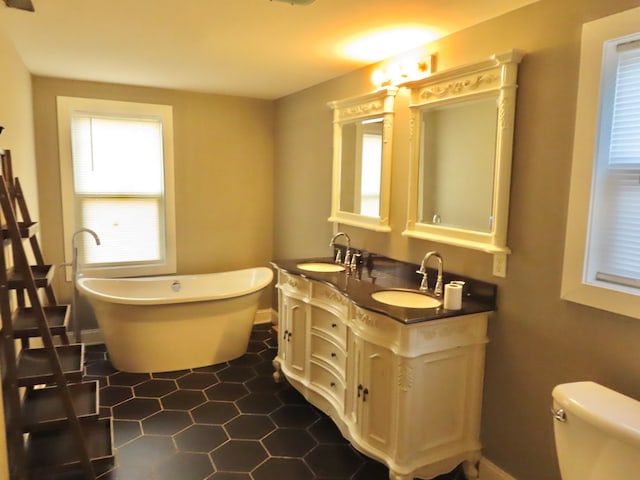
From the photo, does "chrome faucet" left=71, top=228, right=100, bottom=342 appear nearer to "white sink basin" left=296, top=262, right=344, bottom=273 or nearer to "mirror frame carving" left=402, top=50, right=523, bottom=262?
"white sink basin" left=296, top=262, right=344, bottom=273

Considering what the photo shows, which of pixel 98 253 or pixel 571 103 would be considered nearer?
pixel 571 103

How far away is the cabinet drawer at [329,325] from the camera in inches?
103

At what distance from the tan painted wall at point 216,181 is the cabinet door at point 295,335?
169cm

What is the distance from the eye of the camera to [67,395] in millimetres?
1982

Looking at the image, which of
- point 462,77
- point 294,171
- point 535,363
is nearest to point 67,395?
point 535,363

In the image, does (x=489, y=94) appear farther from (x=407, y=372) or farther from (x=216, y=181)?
(x=216, y=181)

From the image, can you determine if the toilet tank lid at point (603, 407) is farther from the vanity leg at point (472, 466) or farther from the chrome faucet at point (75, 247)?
the chrome faucet at point (75, 247)

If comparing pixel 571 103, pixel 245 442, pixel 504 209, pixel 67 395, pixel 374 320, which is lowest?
pixel 245 442

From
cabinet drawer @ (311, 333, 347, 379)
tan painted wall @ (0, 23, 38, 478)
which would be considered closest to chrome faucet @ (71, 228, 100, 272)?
tan painted wall @ (0, 23, 38, 478)

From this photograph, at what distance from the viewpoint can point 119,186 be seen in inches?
165

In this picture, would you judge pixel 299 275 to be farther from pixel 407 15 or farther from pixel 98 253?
pixel 98 253

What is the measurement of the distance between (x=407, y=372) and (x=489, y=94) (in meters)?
1.42

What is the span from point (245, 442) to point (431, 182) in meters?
1.92

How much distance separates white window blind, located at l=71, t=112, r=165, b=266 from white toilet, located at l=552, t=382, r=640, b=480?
3760 mm
